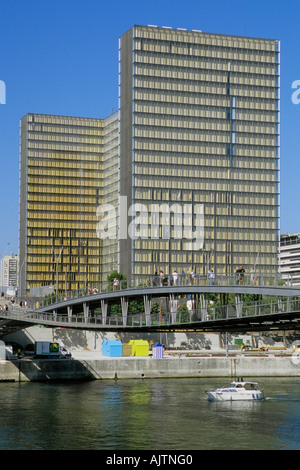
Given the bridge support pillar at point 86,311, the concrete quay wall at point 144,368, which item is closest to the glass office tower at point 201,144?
the concrete quay wall at point 144,368

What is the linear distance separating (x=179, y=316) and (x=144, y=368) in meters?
33.9

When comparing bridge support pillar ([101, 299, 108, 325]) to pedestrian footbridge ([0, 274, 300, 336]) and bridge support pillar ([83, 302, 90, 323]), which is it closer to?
pedestrian footbridge ([0, 274, 300, 336])

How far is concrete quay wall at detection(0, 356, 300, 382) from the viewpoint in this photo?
95.2 meters

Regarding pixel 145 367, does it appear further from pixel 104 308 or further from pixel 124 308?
pixel 124 308

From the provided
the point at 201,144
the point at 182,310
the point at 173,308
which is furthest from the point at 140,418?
the point at 201,144

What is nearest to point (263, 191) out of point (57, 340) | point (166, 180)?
point (166, 180)

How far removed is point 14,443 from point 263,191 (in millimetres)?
131994

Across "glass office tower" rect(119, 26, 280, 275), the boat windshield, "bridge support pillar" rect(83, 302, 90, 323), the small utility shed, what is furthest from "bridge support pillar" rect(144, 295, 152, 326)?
"glass office tower" rect(119, 26, 280, 275)

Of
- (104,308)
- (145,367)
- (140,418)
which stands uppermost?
(104,308)

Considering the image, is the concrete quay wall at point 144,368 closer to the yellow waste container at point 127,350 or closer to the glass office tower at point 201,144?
the yellow waste container at point 127,350

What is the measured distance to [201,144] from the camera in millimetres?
176625

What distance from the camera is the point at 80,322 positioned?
3206 inches

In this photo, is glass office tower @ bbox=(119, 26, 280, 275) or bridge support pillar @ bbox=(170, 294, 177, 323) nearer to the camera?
bridge support pillar @ bbox=(170, 294, 177, 323)

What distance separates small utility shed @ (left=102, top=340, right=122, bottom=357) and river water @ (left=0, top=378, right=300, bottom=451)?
1721 centimetres
